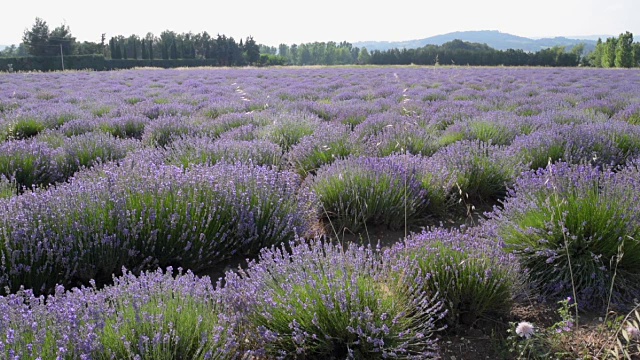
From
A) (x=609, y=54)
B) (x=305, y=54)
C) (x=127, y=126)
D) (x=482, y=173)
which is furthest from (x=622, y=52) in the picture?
(x=305, y=54)

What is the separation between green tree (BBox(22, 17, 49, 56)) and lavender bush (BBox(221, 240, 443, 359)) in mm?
60170

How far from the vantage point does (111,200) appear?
8.81 ft

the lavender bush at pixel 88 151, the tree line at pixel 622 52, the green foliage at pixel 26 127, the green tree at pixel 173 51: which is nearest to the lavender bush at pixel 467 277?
the lavender bush at pixel 88 151

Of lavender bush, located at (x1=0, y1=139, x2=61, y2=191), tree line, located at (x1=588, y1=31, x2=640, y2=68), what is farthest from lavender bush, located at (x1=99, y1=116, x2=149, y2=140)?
tree line, located at (x1=588, y1=31, x2=640, y2=68)

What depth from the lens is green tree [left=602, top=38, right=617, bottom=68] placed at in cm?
4806

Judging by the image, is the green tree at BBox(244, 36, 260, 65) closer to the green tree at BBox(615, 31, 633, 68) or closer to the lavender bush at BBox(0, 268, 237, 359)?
the green tree at BBox(615, 31, 633, 68)

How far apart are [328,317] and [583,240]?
5.01 ft

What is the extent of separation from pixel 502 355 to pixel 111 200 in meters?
2.28

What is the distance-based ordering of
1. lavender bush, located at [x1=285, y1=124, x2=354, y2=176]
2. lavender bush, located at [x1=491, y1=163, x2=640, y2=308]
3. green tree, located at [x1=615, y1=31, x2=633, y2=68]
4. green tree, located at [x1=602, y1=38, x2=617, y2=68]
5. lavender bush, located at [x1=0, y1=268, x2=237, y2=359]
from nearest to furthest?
lavender bush, located at [x1=0, y1=268, x2=237, y2=359]
lavender bush, located at [x1=491, y1=163, x2=640, y2=308]
lavender bush, located at [x1=285, y1=124, x2=354, y2=176]
green tree, located at [x1=615, y1=31, x2=633, y2=68]
green tree, located at [x1=602, y1=38, x2=617, y2=68]

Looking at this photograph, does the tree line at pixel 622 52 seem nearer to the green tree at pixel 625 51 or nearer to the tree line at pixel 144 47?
the green tree at pixel 625 51

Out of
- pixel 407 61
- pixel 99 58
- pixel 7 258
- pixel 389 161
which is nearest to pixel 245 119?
pixel 389 161

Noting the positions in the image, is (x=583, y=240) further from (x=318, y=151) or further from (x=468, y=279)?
(x=318, y=151)

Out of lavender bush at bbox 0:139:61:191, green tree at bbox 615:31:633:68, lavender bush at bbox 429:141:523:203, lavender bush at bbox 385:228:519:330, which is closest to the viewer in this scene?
lavender bush at bbox 385:228:519:330

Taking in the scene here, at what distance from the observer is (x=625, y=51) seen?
44.0 m
